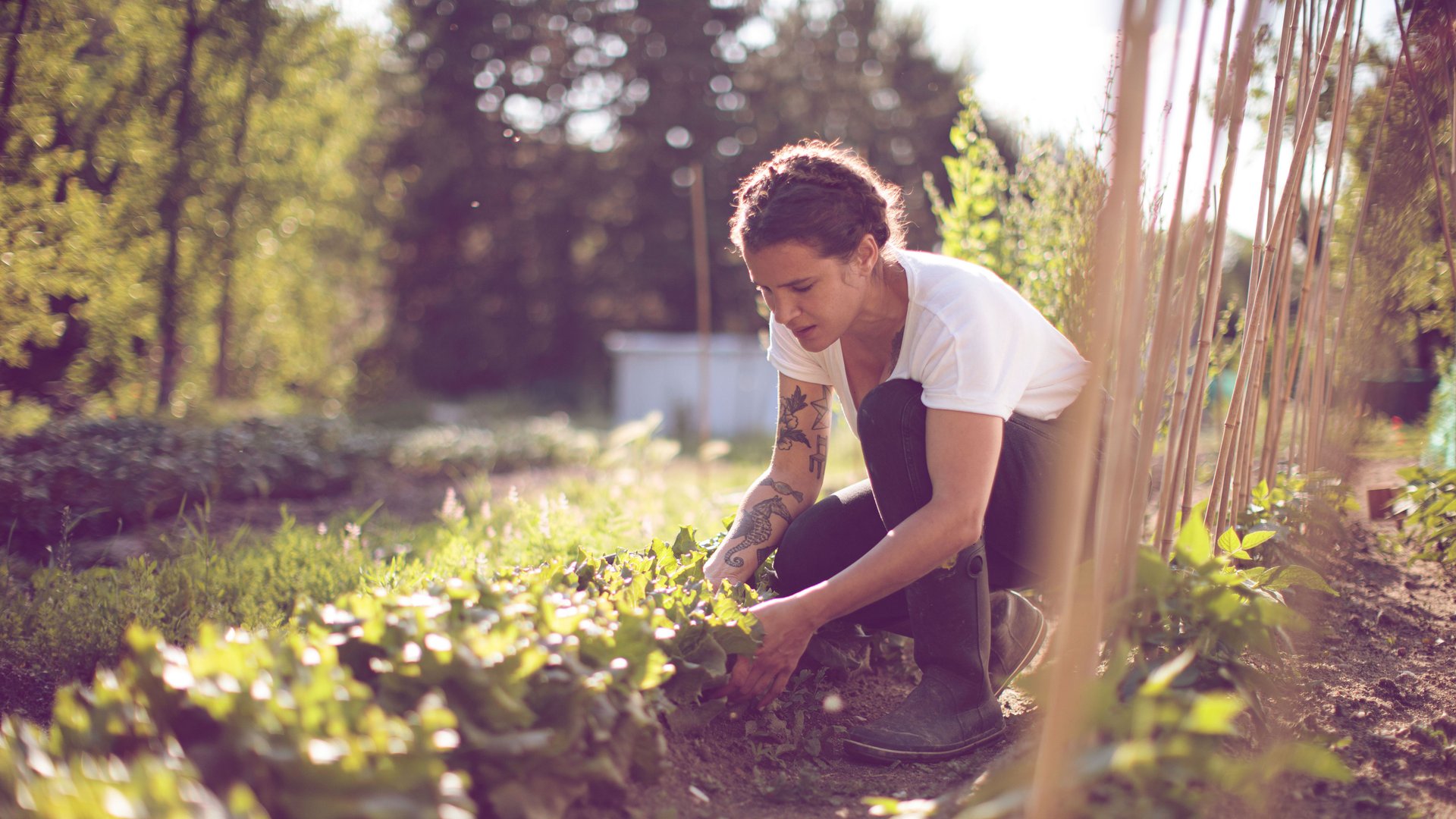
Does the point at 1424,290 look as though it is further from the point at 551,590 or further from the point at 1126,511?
the point at 551,590

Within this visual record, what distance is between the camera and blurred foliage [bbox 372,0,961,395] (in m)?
13.3

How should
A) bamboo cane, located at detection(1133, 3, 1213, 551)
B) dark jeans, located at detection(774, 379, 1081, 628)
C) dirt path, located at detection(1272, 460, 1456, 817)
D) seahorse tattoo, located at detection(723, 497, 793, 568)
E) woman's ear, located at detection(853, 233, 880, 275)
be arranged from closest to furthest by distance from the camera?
bamboo cane, located at detection(1133, 3, 1213, 551) < dirt path, located at detection(1272, 460, 1456, 817) < dark jeans, located at detection(774, 379, 1081, 628) < woman's ear, located at detection(853, 233, 880, 275) < seahorse tattoo, located at detection(723, 497, 793, 568)

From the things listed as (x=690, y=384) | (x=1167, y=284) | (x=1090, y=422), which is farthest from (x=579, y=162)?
(x=1090, y=422)

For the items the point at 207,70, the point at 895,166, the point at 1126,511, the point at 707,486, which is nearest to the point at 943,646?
the point at 1126,511

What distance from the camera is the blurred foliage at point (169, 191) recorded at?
10.2 feet

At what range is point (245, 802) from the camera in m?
0.85

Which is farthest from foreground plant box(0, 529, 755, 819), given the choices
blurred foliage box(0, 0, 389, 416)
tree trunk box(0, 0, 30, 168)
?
tree trunk box(0, 0, 30, 168)

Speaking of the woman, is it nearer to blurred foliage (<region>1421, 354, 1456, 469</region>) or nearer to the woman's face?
the woman's face

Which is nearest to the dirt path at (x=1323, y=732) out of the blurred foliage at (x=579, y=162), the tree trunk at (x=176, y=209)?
the tree trunk at (x=176, y=209)

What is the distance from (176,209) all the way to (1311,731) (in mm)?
5691

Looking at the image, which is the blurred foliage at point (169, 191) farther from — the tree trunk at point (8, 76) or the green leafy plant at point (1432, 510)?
the green leafy plant at point (1432, 510)

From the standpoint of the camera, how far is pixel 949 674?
71.4 inches

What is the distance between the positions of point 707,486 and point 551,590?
3.51 metres

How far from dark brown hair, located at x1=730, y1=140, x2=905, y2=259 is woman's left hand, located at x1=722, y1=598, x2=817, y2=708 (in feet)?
2.30
